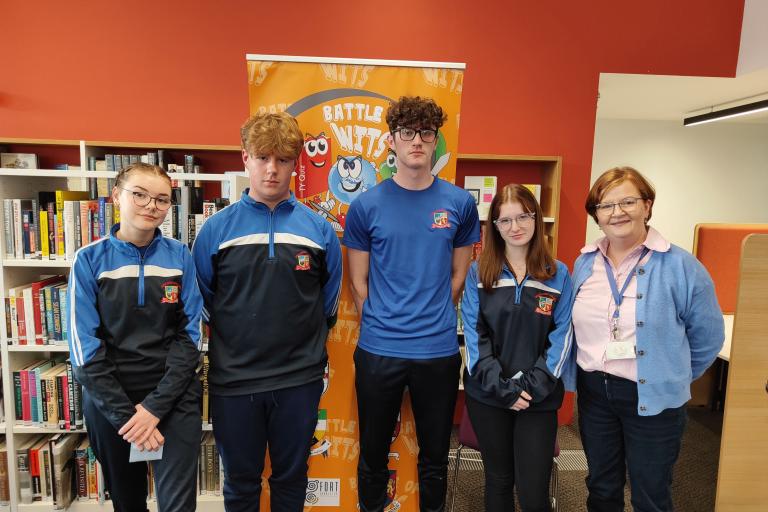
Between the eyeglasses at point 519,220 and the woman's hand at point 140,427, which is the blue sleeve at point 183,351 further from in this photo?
the eyeglasses at point 519,220

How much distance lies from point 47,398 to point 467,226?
88.2 inches

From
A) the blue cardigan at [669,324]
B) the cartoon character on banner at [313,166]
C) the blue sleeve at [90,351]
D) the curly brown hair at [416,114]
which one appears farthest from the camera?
the cartoon character on banner at [313,166]

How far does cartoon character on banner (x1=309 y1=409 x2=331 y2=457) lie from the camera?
2.14 meters

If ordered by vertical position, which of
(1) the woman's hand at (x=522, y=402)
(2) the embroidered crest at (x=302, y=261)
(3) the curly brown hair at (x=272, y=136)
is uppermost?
(3) the curly brown hair at (x=272, y=136)

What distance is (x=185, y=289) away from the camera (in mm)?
1546

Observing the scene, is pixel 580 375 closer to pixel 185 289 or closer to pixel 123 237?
pixel 185 289

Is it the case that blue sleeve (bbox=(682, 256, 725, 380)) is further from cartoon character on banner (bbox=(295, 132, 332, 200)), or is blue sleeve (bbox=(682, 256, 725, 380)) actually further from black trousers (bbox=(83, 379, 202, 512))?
black trousers (bbox=(83, 379, 202, 512))

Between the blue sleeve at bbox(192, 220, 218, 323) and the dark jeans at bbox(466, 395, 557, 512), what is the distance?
111 cm

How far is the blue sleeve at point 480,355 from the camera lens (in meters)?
1.60

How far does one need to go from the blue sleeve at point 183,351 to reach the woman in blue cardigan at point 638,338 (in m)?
1.40

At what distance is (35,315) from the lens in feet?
7.10

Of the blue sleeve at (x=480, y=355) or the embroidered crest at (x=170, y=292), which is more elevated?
the embroidered crest at (x=170, y=292)

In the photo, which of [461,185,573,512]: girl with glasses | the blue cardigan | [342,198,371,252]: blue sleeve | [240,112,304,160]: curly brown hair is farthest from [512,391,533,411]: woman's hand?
[240,112,304,160]: curly brown hair

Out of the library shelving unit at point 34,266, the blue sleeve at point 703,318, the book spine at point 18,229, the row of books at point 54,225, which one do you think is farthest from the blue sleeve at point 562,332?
the book spine at point 18,229
